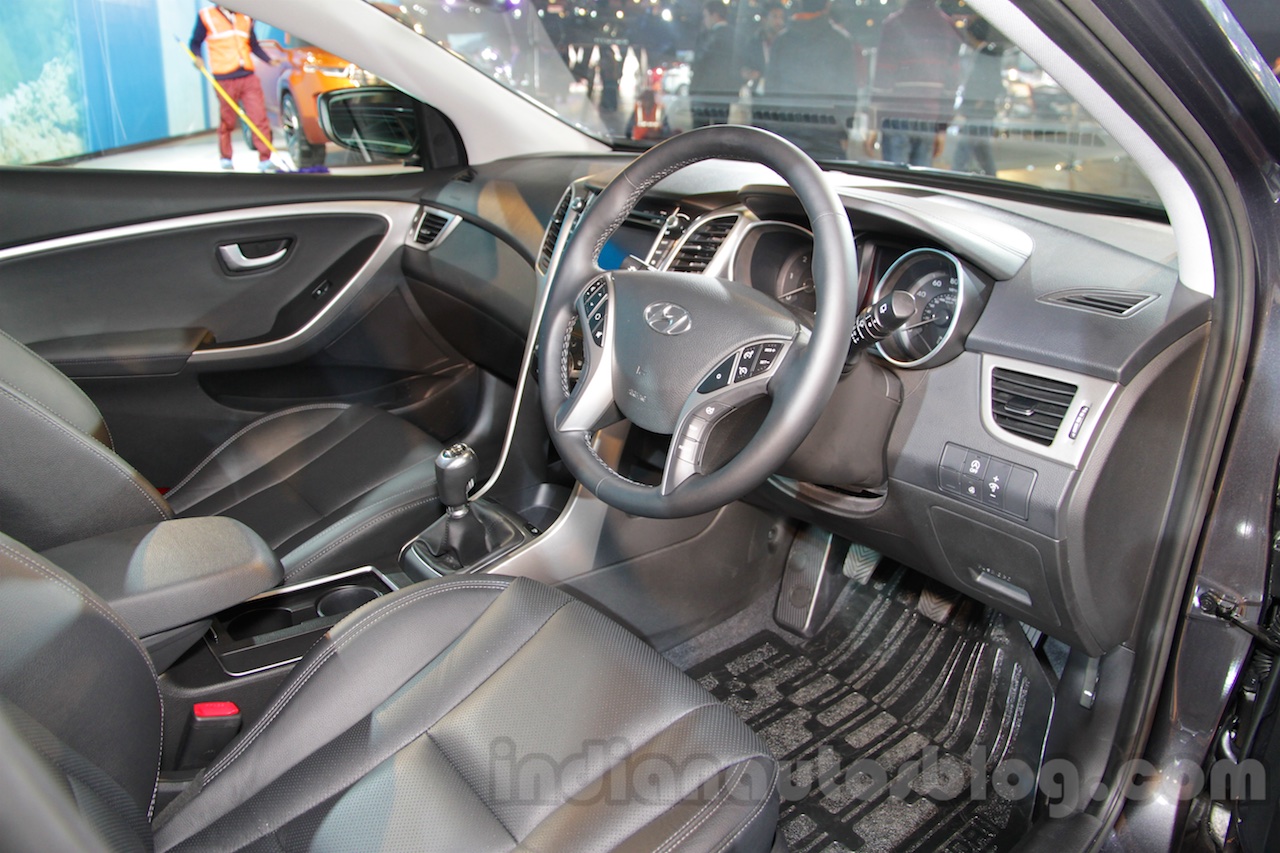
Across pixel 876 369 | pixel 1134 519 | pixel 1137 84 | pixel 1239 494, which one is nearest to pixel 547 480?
pixel 876 369

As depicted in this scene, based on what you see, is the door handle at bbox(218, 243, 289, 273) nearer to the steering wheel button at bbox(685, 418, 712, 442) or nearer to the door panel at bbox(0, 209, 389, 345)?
the door panel at bbox(0, 209, 389, 345)

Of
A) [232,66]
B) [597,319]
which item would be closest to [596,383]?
[597,319]

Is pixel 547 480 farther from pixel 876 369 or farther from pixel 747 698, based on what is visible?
pixel 876 369

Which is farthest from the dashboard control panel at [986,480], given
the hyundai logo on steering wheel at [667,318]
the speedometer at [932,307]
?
the hyundai logo on steering wheel at [667,318]

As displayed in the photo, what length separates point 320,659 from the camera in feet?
3.57

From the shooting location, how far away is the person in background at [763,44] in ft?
8.60

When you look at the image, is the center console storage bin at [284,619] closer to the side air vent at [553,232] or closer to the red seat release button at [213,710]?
the red seat release button at [213,710]

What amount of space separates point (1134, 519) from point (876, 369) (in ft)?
1.30

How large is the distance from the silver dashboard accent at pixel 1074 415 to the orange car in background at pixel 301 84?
5.50 feet

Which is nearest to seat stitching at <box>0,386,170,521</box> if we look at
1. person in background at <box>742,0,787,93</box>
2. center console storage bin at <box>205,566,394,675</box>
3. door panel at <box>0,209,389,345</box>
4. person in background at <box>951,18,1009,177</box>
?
center console storage bin at <box>205,566,394,675</box>

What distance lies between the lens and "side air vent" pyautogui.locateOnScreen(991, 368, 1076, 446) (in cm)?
116

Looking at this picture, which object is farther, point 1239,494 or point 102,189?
point 102,189

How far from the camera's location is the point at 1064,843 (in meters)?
1.26

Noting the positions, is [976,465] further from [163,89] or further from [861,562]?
[163,89]
